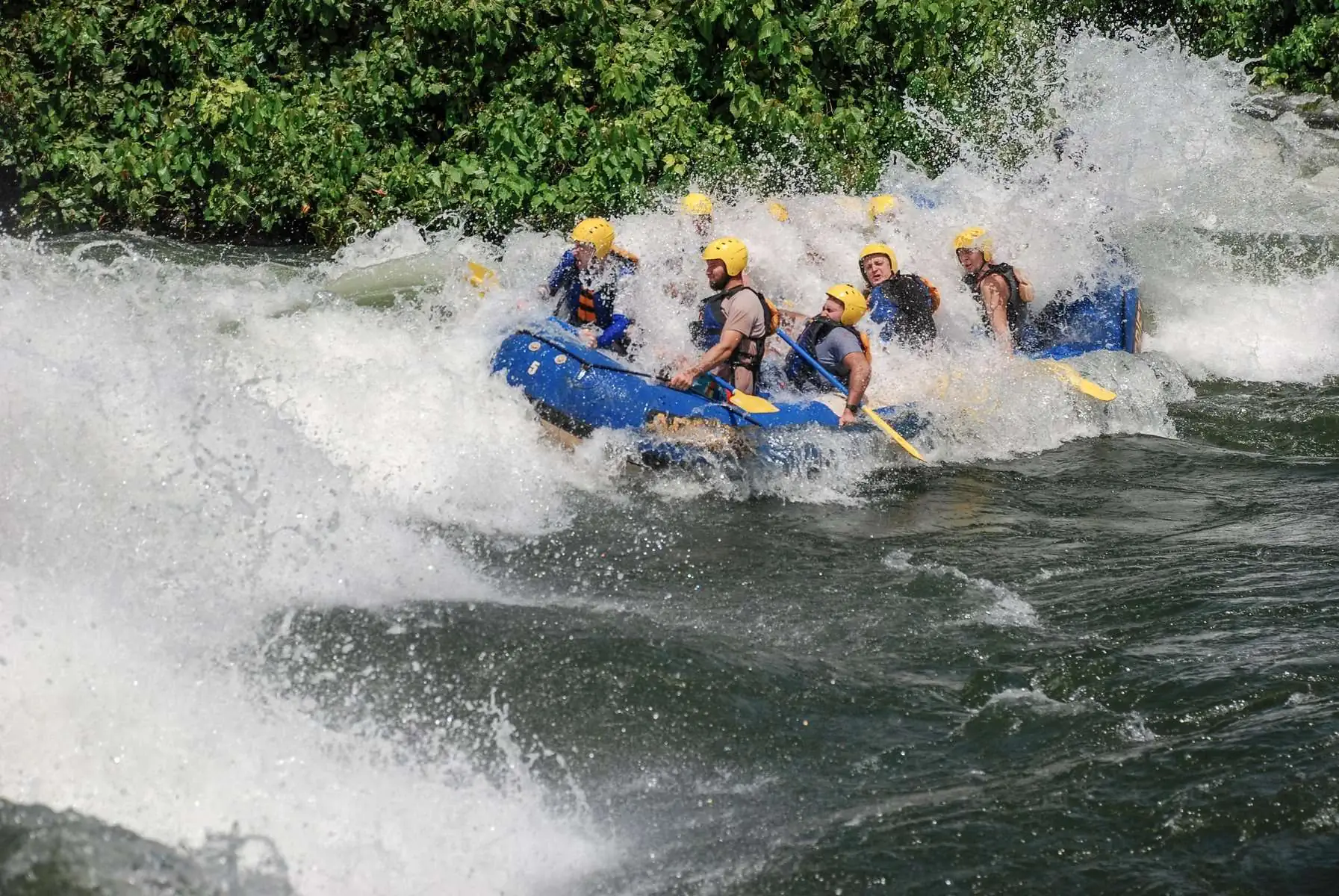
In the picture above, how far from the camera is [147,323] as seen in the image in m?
7.15

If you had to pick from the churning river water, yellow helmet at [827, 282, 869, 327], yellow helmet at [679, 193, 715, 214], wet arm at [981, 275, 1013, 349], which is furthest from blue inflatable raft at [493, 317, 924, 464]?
yellow helmet at [679, 193, 715, 214]

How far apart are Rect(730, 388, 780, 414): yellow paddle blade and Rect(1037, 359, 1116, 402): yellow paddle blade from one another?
256 centimetres

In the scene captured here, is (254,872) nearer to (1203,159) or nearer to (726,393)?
(726,393)

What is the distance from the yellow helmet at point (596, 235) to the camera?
8.82 meters

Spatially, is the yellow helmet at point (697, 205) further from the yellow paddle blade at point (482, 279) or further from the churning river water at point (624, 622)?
the yellow paddle blade at point (482, 279)

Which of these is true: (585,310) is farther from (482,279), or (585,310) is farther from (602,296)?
(482,279)

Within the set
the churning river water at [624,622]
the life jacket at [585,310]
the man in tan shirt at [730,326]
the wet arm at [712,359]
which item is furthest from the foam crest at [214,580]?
the man in tan shirt at [730,326]

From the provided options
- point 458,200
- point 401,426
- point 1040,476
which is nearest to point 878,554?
point 1040,476

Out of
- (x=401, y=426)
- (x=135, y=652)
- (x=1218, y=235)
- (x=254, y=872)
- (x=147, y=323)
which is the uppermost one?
(x=1218, y=235)

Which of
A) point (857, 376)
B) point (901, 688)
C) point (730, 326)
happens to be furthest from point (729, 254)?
point (901, 688)

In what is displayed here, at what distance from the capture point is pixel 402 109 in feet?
43.6

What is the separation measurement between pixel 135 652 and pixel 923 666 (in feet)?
9.74

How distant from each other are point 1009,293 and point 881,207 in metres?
1.75

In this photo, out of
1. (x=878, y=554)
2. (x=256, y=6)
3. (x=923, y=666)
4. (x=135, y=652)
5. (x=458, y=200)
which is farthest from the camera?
(x=256, y=6)
